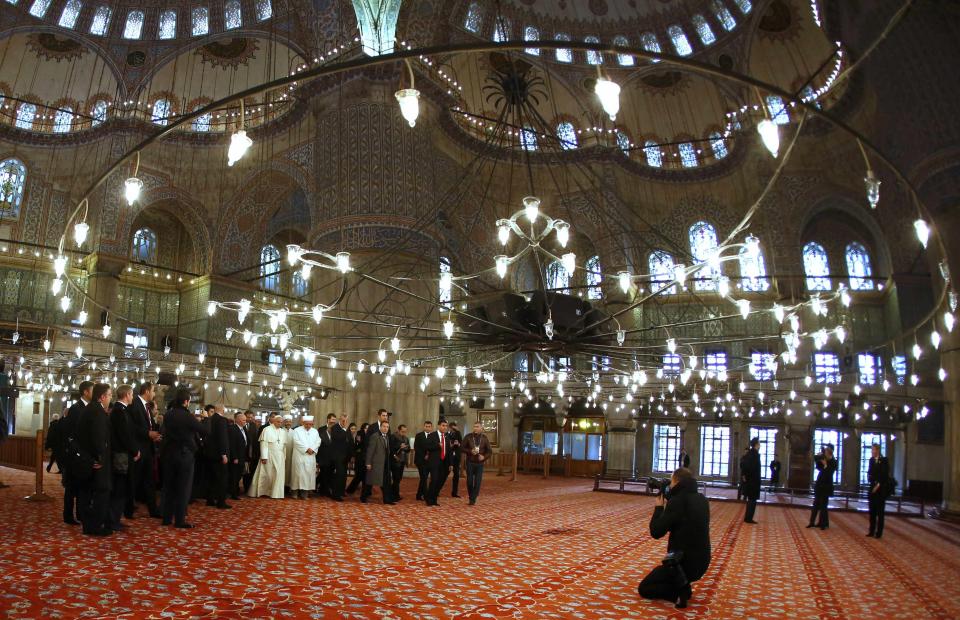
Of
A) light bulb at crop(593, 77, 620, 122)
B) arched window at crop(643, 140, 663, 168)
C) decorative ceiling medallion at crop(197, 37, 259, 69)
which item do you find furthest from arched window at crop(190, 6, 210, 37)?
light bulb at crop(593, 77, 620, 122)

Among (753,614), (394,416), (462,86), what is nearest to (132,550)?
(753,614)

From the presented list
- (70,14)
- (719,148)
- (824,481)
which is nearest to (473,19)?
(719,148)

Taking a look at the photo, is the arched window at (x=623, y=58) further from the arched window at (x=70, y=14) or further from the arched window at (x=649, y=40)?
the arched window at (x=70, y=14)

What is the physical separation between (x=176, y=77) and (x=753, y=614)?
74.1 feet

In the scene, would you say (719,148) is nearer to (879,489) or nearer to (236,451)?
(879,489)

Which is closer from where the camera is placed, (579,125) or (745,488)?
(745,488)

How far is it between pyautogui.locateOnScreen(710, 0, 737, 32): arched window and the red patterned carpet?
16565mm

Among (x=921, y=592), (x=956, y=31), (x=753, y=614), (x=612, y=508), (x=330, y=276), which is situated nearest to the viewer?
(x=753, y=614)

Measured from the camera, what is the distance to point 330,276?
1802cm

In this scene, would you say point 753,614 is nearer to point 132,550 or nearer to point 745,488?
point 132,550

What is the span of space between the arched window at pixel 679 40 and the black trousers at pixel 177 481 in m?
20.3

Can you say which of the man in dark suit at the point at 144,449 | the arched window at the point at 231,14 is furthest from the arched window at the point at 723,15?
the man in dark suit at the point at 144,449

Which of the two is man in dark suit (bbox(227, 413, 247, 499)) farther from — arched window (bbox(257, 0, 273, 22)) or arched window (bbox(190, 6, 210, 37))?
arched window (bbox(190, 6, 210, 37))

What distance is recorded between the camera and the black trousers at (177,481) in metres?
6.41
